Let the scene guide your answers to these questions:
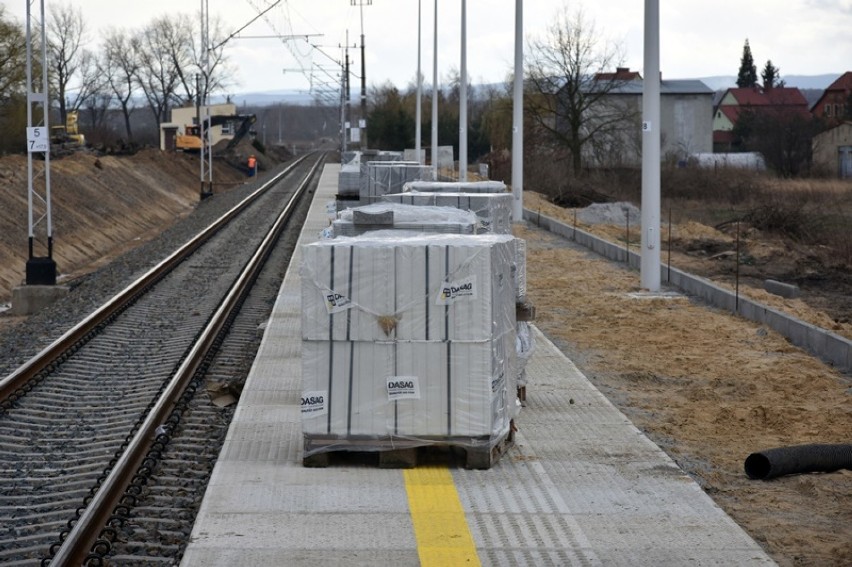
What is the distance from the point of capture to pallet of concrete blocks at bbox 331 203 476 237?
12.5 m

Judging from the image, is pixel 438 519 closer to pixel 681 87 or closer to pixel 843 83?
pixel 681 87

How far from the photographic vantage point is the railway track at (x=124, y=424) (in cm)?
830

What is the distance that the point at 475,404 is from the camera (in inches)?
372

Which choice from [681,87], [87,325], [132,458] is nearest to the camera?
[132,458]

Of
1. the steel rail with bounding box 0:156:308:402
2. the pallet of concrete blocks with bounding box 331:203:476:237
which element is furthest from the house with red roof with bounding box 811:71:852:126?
the pallet of concrete blocks with bounding box 331:203:476:237

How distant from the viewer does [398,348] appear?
9453 millimetres

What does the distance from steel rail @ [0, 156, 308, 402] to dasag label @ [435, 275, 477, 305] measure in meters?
5.75

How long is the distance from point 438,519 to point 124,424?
4.70m

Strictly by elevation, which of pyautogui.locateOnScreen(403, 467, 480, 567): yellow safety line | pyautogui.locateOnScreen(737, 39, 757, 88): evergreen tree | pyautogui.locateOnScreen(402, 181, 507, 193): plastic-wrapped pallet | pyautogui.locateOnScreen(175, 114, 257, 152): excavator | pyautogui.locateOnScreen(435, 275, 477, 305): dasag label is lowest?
pyautogui.locateOnScreen(403, 467, 480, 567): yellow safety line

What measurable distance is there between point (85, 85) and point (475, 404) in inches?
4611

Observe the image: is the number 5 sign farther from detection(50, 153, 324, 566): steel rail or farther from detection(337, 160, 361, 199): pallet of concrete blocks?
detection(337, 160, 361, 199): pallet of concrete blocks

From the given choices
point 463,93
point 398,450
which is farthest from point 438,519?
point 463,93

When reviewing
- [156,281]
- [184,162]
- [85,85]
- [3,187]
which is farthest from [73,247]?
[85,85]

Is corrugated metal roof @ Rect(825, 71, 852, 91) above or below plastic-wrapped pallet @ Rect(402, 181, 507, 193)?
above
